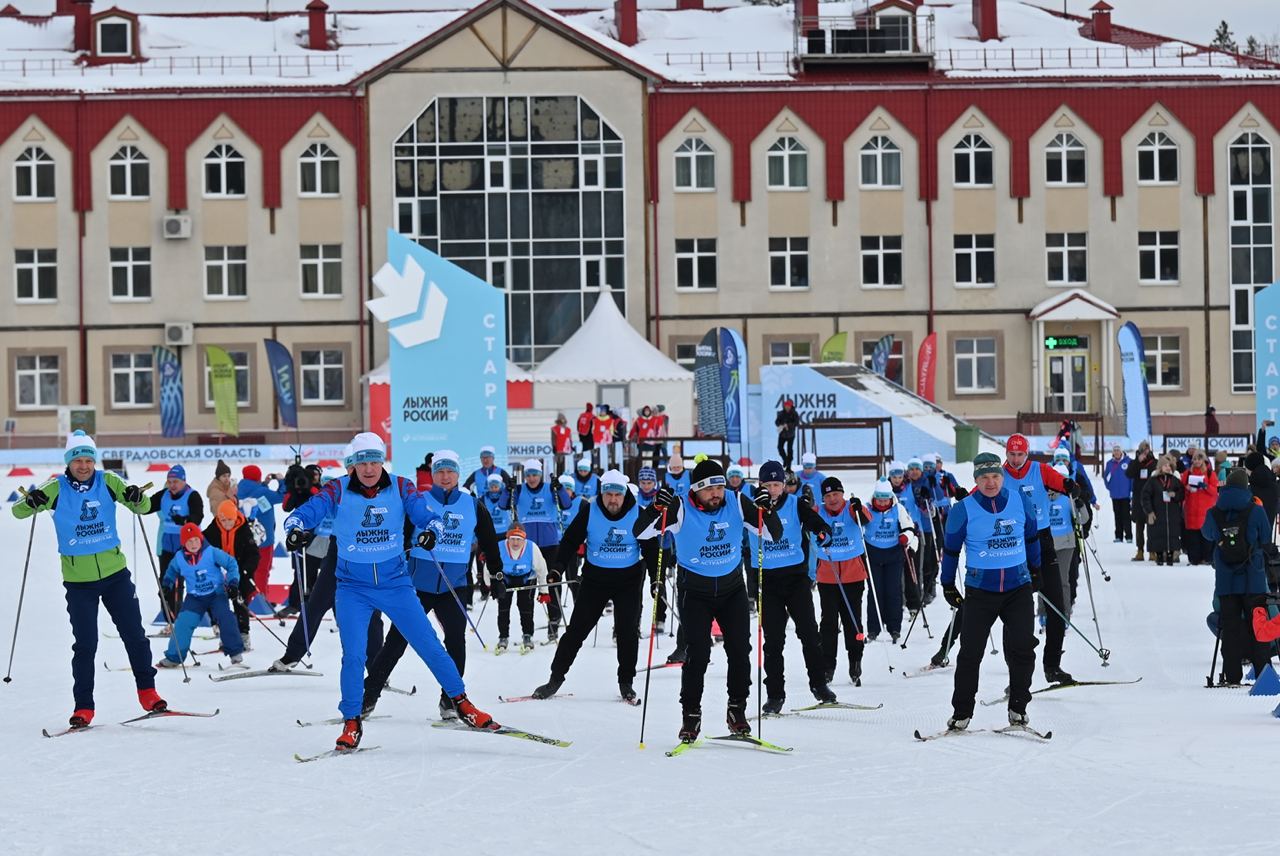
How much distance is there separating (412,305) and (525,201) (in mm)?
25930

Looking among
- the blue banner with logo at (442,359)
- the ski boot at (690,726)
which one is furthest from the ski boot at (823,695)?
the blue banner with logo at (442,359)

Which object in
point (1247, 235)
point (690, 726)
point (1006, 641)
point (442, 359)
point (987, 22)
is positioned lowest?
point (690, 726)

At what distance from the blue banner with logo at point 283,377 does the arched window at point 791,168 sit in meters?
13.6

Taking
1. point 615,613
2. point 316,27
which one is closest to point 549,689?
point 615,613

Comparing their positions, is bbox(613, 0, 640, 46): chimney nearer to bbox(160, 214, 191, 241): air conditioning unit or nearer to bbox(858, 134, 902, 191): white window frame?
bbox(858, 134, 902, 191): white window frame

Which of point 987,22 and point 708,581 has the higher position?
point 987,22

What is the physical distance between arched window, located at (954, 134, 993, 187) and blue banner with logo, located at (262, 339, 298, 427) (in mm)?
18159

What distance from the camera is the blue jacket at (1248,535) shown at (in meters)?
13.4

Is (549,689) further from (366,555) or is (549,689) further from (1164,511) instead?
(1164,511)

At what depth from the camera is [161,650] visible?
16828mm

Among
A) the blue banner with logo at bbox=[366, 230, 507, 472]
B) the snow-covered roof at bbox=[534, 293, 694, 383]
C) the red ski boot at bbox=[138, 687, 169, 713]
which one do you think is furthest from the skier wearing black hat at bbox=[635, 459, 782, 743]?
the snow-covered roof at bbox=[534, 293, 694, 383]

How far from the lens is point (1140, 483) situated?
86.9 feet

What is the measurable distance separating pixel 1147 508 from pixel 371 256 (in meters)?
29.7

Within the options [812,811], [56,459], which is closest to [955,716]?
[812,811]
